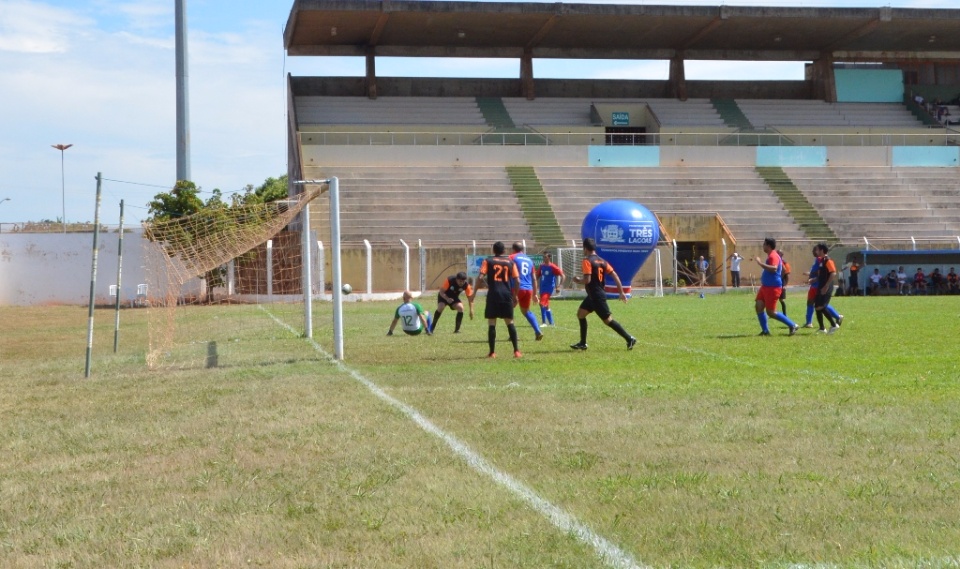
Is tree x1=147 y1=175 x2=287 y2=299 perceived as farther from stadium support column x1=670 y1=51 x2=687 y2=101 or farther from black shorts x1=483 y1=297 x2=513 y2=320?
stadium support column x1=670 y1=51 x2=687 y2=101

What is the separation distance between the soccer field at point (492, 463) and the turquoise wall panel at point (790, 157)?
122ft

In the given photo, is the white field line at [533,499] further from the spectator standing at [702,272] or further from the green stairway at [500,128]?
the green stairway at [500,128]

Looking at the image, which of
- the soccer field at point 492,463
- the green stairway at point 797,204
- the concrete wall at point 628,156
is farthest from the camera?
the concrete wall at point 628,156

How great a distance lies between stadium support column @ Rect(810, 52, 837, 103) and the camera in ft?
193

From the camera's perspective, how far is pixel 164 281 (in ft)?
73.4

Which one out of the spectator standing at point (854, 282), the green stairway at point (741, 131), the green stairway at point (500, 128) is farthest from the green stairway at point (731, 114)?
the spectator standing at point (854, 282)

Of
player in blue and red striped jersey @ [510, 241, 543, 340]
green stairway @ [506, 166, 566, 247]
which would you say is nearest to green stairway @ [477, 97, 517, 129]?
green stairway @ [506, 166, 566, 247]

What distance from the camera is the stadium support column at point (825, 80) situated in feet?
193

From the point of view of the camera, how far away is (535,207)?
151ft

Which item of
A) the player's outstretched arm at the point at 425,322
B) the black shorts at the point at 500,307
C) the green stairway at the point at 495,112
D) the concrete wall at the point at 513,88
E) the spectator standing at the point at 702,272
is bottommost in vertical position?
the player's outstretched arm at the point at 425,322

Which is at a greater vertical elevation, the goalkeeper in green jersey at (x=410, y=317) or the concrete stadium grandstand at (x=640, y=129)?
the concrete stadium grandstand at (x=640, y=129)

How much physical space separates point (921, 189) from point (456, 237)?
22700mm

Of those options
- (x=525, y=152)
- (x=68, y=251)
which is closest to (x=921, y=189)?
(x=525, y=152)

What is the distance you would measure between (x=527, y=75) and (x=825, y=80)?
55.2ft
